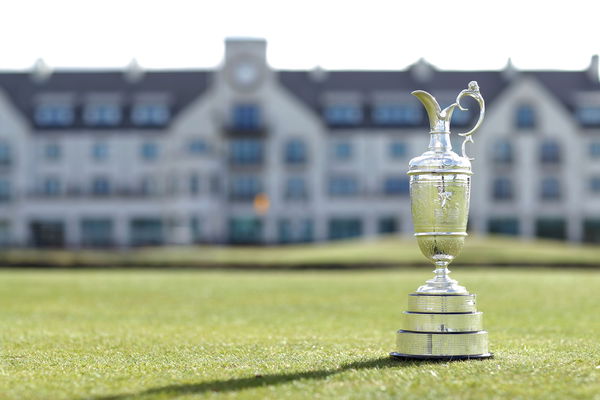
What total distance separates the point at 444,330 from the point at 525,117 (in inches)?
2739

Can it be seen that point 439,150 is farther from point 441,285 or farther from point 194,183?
point 194,183

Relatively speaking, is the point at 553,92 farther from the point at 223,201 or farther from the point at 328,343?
the point at 328,343

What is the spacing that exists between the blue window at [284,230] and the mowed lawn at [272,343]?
4565cm

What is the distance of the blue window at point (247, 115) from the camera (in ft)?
262

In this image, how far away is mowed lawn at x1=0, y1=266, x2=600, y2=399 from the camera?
1018cm

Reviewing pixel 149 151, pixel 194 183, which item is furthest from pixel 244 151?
pixel 149 151

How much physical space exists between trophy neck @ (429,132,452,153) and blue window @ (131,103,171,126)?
229 ft

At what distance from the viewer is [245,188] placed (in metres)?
80.4

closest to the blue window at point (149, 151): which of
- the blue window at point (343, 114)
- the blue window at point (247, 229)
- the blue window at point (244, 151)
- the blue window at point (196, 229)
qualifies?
the blue window at point (244, 151)

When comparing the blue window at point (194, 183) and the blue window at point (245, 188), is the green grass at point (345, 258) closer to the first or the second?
the blue window at point (194, 183)

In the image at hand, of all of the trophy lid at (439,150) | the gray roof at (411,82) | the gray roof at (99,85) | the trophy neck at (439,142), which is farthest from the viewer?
the gray roof at (411,82)

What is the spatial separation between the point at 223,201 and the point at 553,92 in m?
27.1

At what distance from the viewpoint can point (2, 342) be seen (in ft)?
52.0

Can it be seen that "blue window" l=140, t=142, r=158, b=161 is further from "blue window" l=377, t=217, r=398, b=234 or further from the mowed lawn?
the mowed lawn
